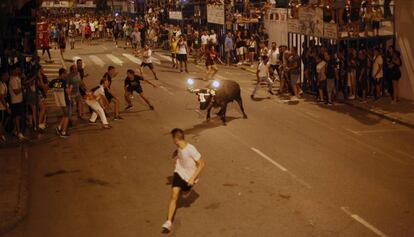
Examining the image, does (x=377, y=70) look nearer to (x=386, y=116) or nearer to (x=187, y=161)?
(x=386, y=116)

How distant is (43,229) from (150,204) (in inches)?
76.2

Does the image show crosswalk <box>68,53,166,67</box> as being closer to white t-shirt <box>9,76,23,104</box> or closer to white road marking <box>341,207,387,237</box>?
white t-shirt <box>9,76,23,104</box>

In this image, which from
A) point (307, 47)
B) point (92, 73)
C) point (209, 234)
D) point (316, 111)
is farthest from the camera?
point (92, 73)

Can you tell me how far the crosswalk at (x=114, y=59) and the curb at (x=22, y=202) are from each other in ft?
66.6

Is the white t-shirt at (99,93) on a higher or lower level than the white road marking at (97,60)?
higher

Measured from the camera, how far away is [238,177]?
1271 centimetres

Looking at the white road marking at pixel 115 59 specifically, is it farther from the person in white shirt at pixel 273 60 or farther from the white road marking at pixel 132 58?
the person in white shirt at pixel 273 60

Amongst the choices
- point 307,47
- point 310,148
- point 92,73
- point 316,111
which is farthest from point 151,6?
point 310,148

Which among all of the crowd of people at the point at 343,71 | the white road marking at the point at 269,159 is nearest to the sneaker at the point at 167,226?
the white road marking at the point at 269,159

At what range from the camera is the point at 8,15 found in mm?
21188

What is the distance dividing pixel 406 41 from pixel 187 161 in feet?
45.6

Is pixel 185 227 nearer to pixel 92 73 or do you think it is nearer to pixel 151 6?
pixel 92 73

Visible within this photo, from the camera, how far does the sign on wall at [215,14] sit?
34.6m

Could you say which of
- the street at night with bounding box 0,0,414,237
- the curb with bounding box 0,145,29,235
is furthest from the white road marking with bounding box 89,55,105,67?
the curb with bounding box 0,145,29,235
